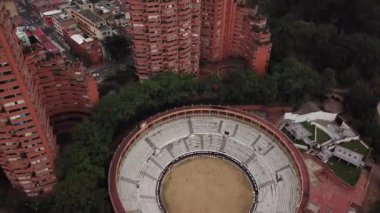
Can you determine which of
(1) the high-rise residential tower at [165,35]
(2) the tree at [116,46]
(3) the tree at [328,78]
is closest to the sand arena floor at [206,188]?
(1) the high-rise residential tower at [165,35]

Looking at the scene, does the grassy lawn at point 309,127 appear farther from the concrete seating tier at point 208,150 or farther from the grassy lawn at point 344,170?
the concrete seating tier at point 208,150

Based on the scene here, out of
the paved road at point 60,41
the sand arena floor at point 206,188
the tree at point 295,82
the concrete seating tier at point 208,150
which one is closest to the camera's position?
the concrete seating tier at point 208,150

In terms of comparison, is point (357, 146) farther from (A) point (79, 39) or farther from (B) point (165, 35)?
(A) point (79, 39)

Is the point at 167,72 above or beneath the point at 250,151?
above

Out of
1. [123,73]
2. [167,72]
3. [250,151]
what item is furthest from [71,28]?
Answer: [250,151]

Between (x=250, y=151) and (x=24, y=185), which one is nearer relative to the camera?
(x=24, y=185)

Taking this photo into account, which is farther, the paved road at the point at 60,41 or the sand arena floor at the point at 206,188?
the paved road at the point at 60,41

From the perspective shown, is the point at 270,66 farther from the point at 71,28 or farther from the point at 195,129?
the point at 71,28

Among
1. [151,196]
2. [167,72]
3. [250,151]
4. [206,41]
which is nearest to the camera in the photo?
[151,196]
